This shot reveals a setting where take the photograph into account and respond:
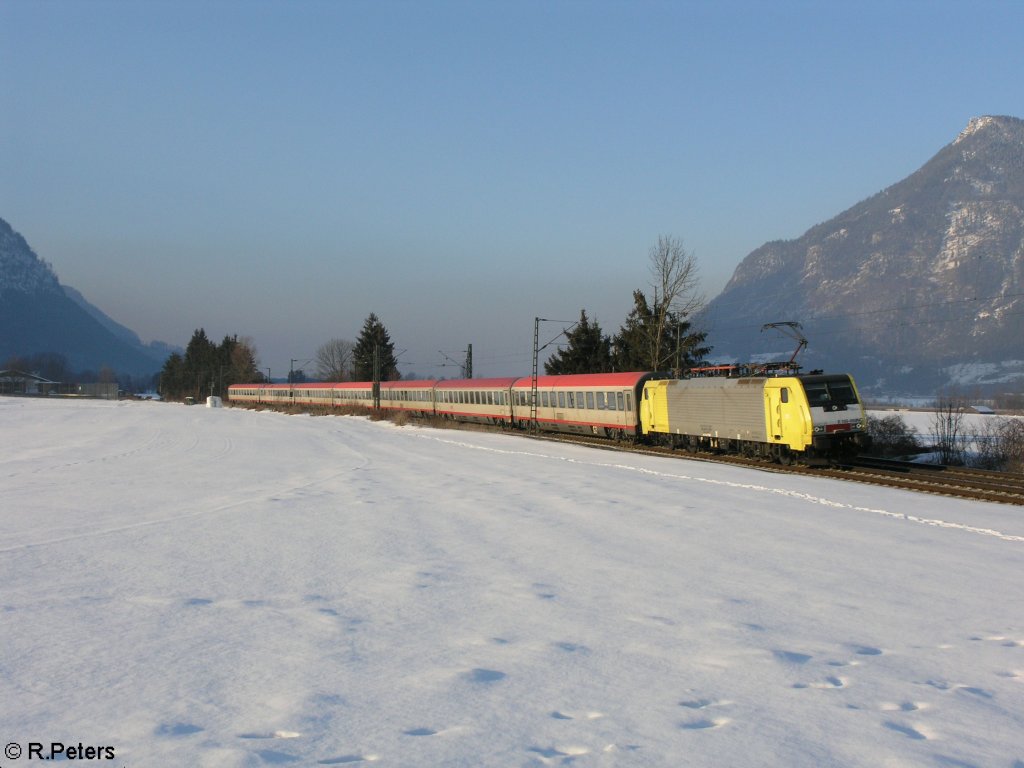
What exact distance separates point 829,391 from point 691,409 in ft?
22.0

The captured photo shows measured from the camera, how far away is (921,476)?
20625 millimetres

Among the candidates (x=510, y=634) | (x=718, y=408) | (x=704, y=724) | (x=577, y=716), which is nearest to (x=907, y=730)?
(x=704, y=724)

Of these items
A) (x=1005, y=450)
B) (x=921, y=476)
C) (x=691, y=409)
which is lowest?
A: (x=921, y=476)

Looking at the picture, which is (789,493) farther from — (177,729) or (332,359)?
(332,359)

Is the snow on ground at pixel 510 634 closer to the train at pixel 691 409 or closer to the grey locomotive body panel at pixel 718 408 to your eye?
the train at pixel 691 409

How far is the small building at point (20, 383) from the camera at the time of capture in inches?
6417

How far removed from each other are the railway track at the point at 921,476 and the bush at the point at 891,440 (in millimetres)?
6033

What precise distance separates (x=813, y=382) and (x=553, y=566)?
645 inches

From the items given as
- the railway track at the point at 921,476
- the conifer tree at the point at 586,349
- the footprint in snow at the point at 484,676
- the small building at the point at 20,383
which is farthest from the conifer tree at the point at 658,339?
the small building at the point at 20,383

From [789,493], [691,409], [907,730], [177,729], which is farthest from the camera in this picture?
[691,409]

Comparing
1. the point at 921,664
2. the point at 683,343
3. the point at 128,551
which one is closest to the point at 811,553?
the point at 921,664

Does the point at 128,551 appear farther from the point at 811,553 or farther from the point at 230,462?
the point at 230,462

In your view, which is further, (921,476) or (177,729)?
(921,476)

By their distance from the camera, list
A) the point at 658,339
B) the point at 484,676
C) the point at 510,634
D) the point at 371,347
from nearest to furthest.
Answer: the point at 484,676, the point at 510,634, the point at 658,339, the point at 371,347
